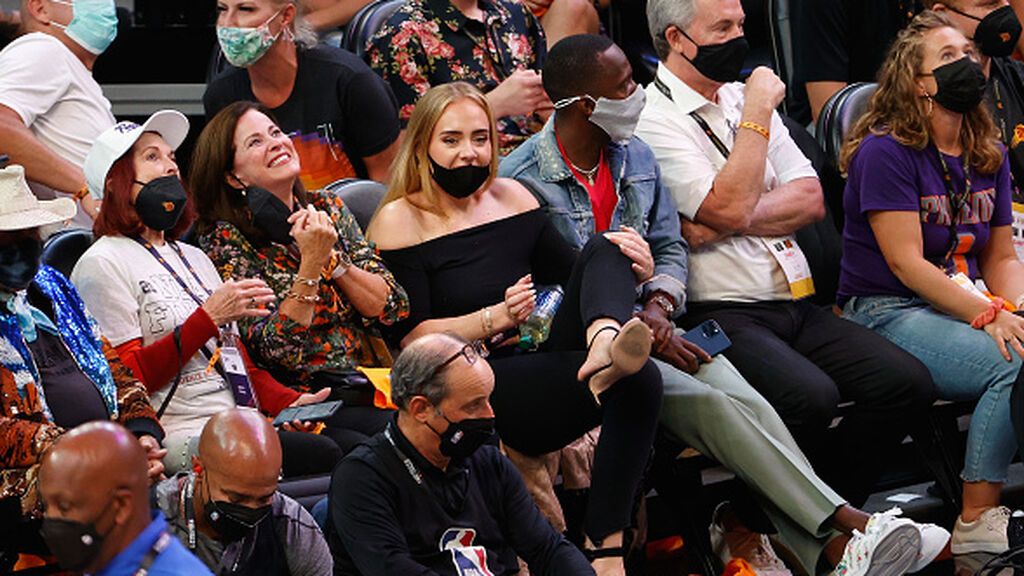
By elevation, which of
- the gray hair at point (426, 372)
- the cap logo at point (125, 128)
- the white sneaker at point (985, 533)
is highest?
the cap logo at point (125, 128)

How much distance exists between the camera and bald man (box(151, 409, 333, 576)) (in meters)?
3.44

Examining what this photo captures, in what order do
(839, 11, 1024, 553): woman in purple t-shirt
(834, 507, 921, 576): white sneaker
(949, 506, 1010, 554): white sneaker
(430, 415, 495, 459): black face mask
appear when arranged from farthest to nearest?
(839, 11, 1024, 553): woman in purple t-shirt
(949, 506, 1010, 554): white sneaker
(834, 507, 921, 576): white sneaker
(430, 415, 495, 459): black face mask

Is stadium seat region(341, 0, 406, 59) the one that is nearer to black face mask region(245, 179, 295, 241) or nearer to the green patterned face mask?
the green patterned face mask

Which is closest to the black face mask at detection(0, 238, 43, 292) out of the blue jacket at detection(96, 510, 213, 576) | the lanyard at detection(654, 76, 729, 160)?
the blue jacket at detection(96, 510, 213, 576)

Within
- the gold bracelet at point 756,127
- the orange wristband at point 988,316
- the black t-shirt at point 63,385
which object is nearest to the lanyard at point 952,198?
the orange wristband at point 988,316

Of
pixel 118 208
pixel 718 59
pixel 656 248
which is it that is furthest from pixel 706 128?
pixel 118 208

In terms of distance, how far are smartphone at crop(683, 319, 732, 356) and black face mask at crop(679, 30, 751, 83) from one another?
2.75 ft

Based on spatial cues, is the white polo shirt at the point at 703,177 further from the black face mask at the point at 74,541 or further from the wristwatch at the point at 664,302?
the black face mask at the point at 74,541

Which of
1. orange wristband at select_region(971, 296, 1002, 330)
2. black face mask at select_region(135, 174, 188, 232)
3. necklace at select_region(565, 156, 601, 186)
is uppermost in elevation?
black face mask at select_region(135, 174, 188, 232)

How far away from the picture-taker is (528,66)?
5695 millimetres

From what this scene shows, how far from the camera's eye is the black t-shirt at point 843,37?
618 cm

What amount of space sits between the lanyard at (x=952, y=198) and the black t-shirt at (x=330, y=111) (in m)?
1.67

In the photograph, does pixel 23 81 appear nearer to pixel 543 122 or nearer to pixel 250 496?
pixel 543 122

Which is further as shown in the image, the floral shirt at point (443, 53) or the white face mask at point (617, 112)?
the floral shirt at point (443, 53)
